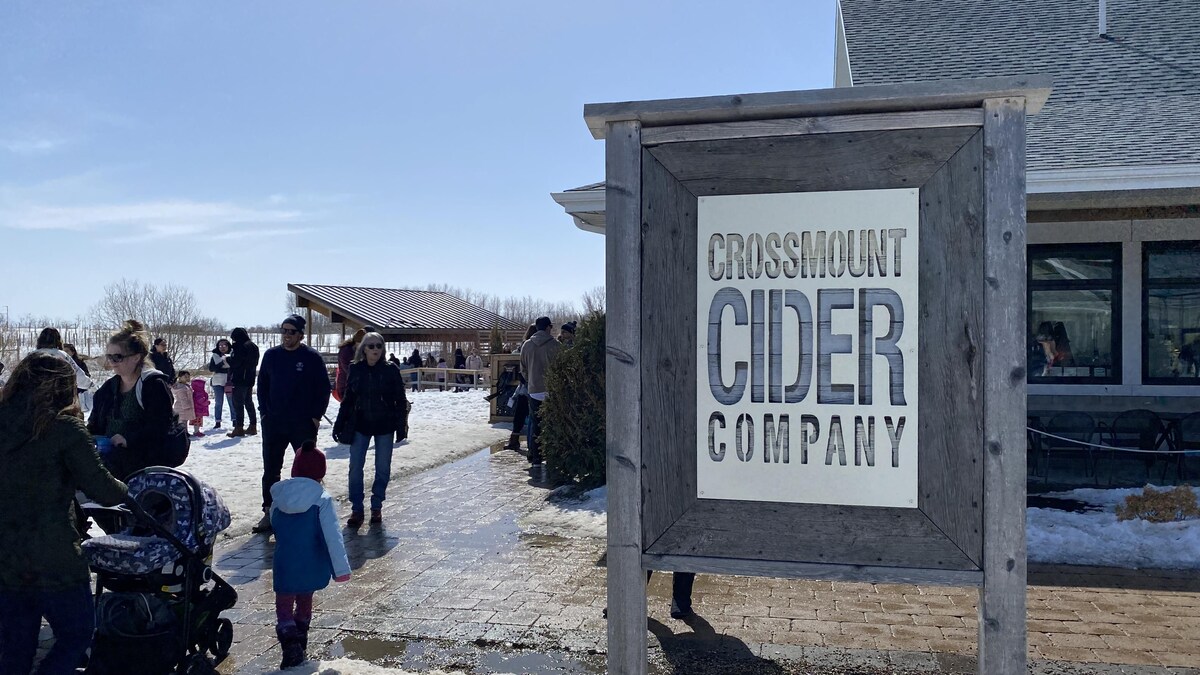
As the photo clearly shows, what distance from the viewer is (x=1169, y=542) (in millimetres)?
6891

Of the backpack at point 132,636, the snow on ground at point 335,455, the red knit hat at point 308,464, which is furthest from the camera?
the snow on ground at point 335,455

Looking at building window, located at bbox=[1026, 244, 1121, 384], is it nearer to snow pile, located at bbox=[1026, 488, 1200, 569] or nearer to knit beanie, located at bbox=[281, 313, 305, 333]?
snow pile, located at bbox=[1026, 488, 1200, 569]

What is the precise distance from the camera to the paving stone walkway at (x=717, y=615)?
16.3 ft

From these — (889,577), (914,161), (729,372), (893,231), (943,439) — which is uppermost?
(914,161)

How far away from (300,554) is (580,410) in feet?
17.0

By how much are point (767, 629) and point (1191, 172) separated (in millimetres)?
5645

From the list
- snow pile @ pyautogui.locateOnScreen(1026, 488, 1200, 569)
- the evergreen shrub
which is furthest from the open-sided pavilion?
snow pile @ pyautogui.locateOnScreen(1026, 488, 1200, 569)

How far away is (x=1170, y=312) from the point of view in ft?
35.8

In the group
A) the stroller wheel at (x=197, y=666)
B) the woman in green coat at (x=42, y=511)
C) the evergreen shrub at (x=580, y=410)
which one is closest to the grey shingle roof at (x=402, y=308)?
the evergreen shrub at (x=580, y=410)

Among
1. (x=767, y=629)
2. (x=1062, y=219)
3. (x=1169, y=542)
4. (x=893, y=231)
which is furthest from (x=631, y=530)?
(x=1062, y=219)

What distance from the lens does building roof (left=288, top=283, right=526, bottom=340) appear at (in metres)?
22.7

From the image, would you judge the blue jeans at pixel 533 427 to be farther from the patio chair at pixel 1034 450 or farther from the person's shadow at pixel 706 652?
the person's shadow at pixel 706 652

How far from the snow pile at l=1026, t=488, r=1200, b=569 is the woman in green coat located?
6051 millimetres

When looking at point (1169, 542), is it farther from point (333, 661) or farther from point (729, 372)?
point (333, 661)
